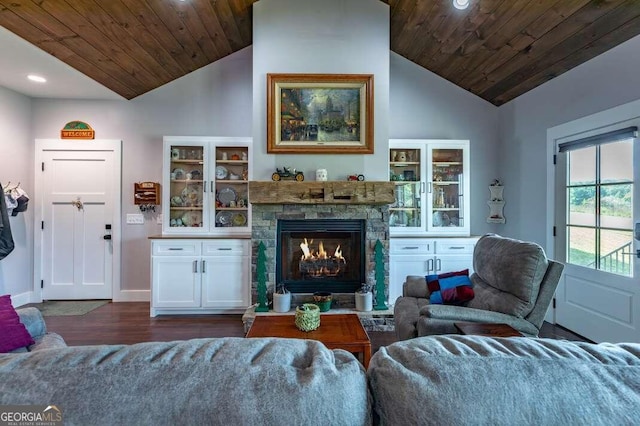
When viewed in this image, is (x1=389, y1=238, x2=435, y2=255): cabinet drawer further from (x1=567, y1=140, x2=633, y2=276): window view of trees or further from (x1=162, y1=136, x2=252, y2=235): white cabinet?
(x1=162, y1=136, x2=252, y2=235): white cabinet

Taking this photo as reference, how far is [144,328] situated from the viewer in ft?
10.9

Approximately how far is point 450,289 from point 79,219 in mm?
4701

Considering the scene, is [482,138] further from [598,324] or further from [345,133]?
[598,324]

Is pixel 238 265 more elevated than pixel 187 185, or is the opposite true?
pixel 187 185

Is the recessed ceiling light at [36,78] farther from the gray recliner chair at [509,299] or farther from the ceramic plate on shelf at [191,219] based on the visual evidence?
the gray recliner chair at [509,299]

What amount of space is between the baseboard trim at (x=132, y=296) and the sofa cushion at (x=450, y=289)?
3.71 meters

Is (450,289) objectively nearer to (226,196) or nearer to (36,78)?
(226,196)

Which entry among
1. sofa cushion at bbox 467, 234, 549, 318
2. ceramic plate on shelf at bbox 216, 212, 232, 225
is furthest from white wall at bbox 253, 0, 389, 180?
sofa cushion at bbox 467, 234, 549, 318

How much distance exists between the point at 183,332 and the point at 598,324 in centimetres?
406

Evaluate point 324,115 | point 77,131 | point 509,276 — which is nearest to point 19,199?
point 77,131

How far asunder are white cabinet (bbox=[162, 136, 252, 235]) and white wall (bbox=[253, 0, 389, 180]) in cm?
81

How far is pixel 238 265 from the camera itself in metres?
3.66

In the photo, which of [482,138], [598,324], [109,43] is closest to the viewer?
[598,324]

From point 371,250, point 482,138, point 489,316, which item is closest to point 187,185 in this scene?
point 371,250
